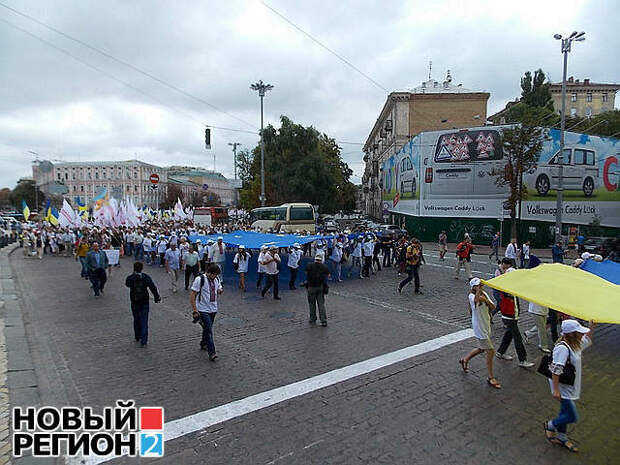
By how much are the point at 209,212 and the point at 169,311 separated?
41.6 m

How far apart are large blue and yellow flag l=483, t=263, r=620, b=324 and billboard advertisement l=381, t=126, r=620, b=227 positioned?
2414 centimetres

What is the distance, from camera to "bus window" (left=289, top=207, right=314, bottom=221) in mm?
30859

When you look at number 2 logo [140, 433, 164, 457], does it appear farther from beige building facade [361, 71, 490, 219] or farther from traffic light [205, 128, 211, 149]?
beige building facade [361, 71, 490, 219]

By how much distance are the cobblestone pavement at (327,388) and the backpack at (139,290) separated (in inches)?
38.4

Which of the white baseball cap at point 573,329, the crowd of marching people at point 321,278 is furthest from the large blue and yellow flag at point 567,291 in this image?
the crowd of marching people at point 321,278

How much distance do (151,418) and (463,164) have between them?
101 ft

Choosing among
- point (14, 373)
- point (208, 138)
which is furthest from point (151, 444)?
point (208, 138)

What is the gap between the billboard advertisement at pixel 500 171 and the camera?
28766mm

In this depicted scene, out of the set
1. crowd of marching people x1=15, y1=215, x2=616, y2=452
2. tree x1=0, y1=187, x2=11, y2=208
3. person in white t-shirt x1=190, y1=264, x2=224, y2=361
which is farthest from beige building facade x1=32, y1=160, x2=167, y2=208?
person in white t-shirt x1=190, y1=264, x2=224, y2=361

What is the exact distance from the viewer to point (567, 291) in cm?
488

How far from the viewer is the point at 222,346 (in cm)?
789

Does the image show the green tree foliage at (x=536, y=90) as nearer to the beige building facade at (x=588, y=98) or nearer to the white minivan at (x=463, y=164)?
the white minivan at (x=463, y=164)

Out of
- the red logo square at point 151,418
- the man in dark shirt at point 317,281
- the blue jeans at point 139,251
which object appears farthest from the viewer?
the blue jeans at point 139,251

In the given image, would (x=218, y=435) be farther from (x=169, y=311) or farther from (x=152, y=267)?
(x=152, y=267)
